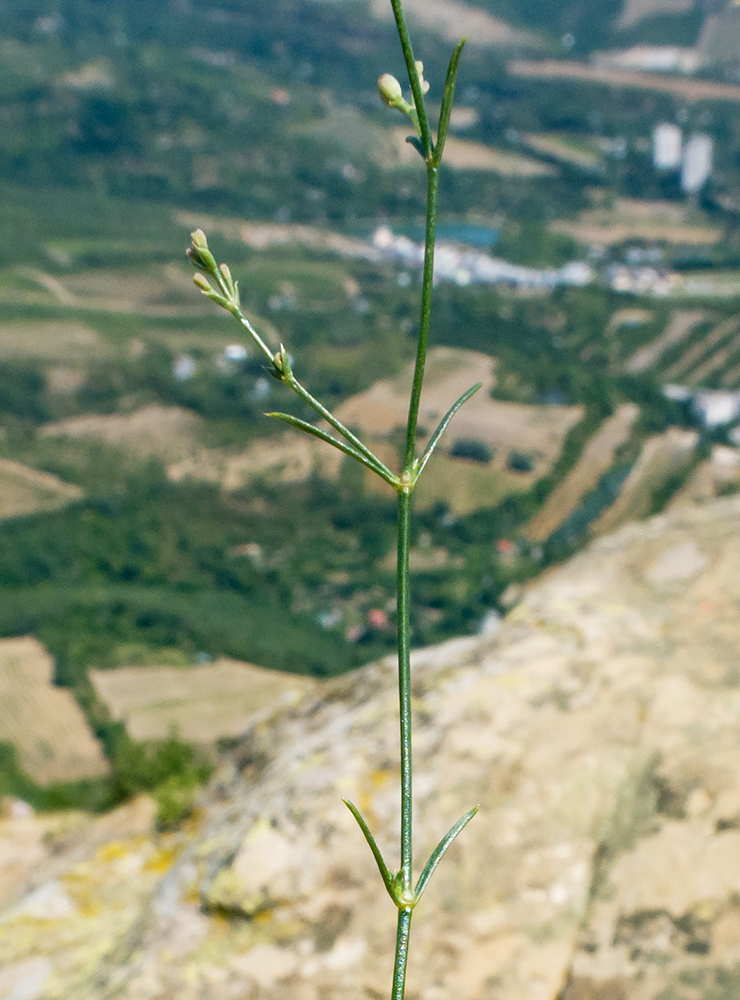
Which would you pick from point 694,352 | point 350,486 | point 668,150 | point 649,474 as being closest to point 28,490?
point 350,486

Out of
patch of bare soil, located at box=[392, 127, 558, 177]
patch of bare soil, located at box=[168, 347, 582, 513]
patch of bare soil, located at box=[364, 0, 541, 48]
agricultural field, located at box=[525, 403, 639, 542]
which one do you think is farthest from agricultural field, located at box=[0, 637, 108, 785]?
patch of bare soil, located at box=[364, 0, 541, 48]

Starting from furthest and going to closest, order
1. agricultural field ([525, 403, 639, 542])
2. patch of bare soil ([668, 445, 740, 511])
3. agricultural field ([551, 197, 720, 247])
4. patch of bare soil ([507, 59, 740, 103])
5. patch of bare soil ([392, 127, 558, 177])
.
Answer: patch of bare soil ([392, 127, 558, 177]) < patch of bare soil ([507, 59, 740, 103]) < agricultural field ([551, 197, 720, 247]) < agricultural field ([525, 403, 639, 542]) < patch of bare soil ([668, 445, 740, 511])

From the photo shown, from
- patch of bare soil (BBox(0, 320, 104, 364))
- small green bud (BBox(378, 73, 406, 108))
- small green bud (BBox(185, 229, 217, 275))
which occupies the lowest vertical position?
patch of bare soil (BBox(0, 320, 104, 364))

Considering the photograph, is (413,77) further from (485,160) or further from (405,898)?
(485,160)

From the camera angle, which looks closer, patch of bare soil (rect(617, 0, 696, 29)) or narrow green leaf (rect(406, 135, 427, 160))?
narrow green leaf (rect(406, 135, 427, 160))

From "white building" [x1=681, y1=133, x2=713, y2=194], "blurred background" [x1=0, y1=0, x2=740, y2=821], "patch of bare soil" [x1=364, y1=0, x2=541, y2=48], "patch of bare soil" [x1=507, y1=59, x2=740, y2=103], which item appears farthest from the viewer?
"patch of bare soil" [x1=364, y1=0, x2=541, y2=48]

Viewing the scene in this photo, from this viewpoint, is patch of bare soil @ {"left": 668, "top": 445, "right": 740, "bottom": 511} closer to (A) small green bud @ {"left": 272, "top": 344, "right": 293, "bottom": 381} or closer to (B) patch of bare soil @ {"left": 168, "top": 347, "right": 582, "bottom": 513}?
(B) patch of bare soil @ {"left": 168, "top": 347, "right": 582, "bottom": 513}
